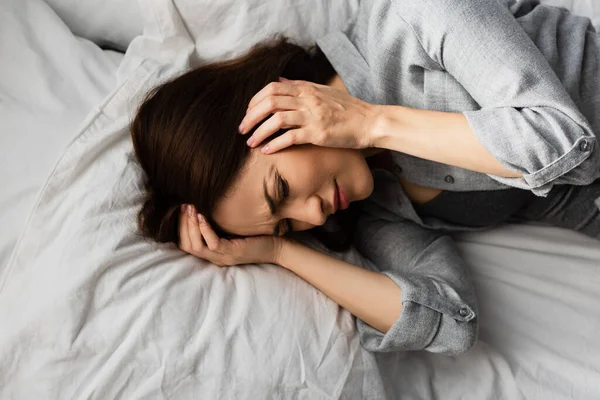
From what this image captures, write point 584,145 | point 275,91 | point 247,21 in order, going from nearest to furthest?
point 584,145
point 275,91
point 247,21

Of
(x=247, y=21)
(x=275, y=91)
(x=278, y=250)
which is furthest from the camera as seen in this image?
(x=247, y=21)

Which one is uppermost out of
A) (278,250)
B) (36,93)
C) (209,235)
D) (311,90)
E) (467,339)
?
(36,93)

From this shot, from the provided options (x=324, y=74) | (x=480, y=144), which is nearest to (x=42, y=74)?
(x=324, y=74)

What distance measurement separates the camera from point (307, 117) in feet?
2.92

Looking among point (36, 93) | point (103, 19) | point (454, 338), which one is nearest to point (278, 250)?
point (454, 338)

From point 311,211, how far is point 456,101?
0.30 m

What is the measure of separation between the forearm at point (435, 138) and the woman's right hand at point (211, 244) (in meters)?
0.27

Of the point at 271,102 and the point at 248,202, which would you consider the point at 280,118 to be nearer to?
the point at 271,102

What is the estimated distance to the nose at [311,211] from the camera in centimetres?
93

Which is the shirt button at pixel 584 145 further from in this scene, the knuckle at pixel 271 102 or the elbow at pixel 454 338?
the knuckle at pixel 271 102

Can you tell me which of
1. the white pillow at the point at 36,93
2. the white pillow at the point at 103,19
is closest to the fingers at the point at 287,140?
the white pillow at the point at 36,93

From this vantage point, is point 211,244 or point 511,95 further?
point 211,244

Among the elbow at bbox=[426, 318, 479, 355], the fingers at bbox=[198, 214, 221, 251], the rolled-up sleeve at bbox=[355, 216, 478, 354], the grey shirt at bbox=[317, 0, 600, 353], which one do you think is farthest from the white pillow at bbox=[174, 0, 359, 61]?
the elbow at bbox=[426, 318, 479, 355]

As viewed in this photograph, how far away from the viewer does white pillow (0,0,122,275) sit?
3.14 ft
